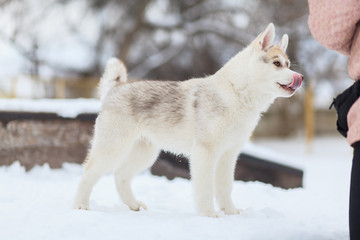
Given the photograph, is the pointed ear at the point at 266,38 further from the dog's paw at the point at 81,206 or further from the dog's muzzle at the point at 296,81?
the dog's paw at the point at 81,206

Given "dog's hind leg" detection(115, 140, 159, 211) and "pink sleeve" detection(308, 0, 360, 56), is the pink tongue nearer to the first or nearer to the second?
"pink sleeve" detection(308, 0, 360, 56)

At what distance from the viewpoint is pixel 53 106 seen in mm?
5855

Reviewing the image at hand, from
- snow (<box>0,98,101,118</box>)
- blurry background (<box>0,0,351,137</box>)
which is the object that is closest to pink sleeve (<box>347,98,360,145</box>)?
snow (<box>0,98,101,118</box>)

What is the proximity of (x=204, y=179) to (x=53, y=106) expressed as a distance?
307 cm

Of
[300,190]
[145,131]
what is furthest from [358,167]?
[300,190]

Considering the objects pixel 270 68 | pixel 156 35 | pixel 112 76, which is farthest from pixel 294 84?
pixel 156 35

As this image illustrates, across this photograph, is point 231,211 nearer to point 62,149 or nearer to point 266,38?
point 266,38

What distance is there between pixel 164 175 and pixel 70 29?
36.8 ft

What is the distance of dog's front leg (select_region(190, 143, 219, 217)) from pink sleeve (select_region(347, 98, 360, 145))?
1.22 m

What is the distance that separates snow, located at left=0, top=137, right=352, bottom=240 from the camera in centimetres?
288

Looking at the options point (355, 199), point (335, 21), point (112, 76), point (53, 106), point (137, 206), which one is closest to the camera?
point (355, 199)

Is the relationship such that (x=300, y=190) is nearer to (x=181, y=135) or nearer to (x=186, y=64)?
(x=181, y=135)

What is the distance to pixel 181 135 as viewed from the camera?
3.70 m

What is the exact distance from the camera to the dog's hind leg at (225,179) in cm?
377
